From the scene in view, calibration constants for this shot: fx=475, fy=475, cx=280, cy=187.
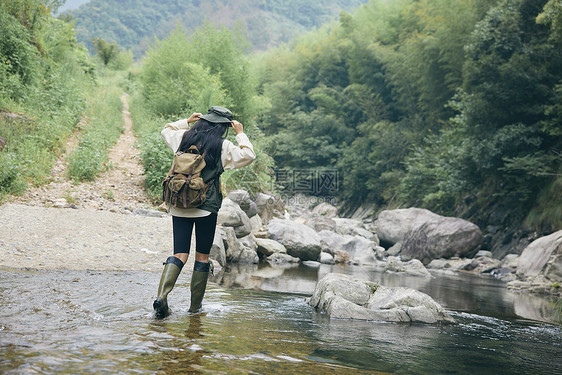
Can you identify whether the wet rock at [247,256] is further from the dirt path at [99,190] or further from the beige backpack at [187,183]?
the beige backpack at [187,183]

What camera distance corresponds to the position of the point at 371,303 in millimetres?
4996

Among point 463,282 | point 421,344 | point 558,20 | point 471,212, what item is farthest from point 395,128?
point 421,344

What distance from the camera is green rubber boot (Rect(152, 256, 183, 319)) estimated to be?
3.48 m

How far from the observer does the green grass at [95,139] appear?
10547 millimetres

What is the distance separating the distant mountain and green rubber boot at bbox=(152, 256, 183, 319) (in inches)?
3974

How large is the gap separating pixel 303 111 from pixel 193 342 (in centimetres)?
3542

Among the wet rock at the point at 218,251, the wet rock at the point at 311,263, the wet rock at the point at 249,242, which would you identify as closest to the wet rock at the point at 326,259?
the wet rock at the point at 311,263

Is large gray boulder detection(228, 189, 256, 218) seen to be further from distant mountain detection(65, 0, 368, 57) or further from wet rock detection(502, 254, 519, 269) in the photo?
distant mountain detection(65, 0, 368, 57)

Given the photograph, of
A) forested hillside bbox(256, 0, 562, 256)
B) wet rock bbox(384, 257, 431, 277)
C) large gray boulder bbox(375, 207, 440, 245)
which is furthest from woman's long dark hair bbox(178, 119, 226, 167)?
large gray boulder bbox(375, 207, 440, 245)

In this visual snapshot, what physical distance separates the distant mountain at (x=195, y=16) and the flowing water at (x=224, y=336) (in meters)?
100

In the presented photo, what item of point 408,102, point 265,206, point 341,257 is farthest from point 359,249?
point 408,102

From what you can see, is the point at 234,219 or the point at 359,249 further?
the point at 359,249

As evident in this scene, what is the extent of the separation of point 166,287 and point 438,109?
76.2 ft

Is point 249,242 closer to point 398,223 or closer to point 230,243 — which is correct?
point 230,243
